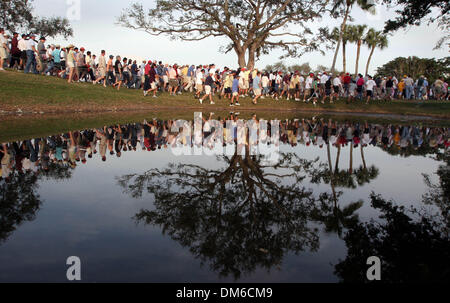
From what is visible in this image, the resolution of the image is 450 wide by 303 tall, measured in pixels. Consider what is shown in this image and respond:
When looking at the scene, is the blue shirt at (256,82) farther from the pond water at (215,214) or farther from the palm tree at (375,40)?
the palm tree at (375,40)

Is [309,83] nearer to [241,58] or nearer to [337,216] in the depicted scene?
[241,58]

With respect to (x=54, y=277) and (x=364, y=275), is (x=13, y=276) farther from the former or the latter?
(x=364, y=275)

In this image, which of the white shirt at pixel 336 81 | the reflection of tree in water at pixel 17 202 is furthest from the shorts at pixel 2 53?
the white shirt at pixel 336 81

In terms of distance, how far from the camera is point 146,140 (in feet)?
33.8

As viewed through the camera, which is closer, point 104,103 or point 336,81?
point 104,103

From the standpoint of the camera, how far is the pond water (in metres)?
3.21

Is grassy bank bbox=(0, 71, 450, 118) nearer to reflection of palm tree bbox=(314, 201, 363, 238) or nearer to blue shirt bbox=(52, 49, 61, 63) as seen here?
blue shirt bbox=(52, 49, 61, 63)

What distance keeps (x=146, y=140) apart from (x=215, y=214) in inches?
246

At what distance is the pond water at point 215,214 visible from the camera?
3213 mm

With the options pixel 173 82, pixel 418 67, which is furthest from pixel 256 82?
pixel 418 67

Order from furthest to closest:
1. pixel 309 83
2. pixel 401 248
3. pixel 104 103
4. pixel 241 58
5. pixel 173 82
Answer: pixel 241 58 < pixel 309 83 < pixel 173 82 < pixel 104 103 < pixel 401 248

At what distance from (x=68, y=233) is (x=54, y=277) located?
95 cm

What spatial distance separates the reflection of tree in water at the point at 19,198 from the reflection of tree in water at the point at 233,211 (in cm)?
120

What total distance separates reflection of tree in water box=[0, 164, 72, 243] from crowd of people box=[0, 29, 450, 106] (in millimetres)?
17007
